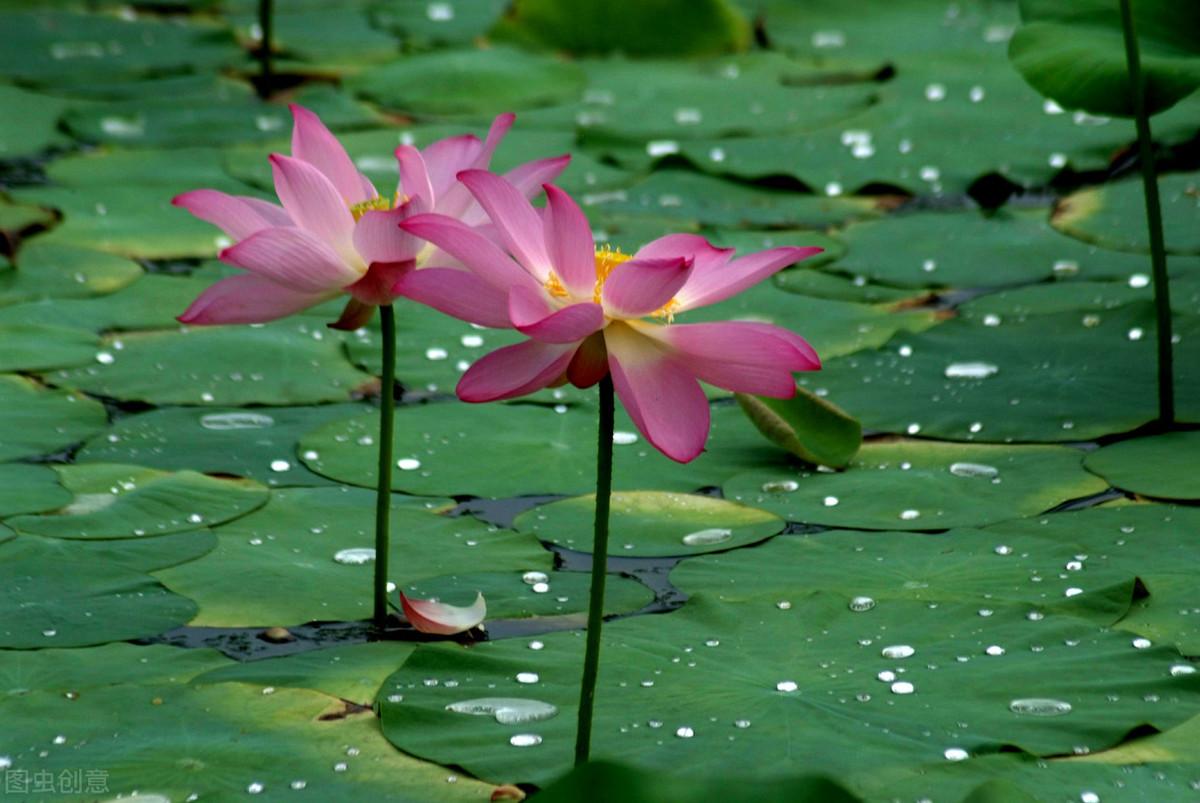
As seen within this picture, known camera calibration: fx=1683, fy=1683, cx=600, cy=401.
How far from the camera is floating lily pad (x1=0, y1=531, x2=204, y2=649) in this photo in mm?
1498

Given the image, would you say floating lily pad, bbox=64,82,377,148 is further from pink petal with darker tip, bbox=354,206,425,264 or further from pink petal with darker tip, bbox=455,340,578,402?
pink petal with darker tip, bbox=455,340,578,402

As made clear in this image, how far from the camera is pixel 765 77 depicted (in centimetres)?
377

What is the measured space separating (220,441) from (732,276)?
962 mm

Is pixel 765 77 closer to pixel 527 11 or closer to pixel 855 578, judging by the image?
pixel 527 11

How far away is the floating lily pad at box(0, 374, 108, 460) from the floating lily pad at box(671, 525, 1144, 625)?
2.57ft

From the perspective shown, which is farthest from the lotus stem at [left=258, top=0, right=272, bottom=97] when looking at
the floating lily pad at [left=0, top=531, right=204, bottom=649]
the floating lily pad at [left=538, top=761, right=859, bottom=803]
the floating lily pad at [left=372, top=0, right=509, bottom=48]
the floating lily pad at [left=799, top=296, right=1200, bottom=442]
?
the floating lily pad at [left=538, top=761, right=859, bottom=803]

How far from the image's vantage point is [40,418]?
2.02 m

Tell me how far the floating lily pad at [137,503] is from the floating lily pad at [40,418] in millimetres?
106

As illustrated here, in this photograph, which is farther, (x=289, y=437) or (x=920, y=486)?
(x=289, y=437)

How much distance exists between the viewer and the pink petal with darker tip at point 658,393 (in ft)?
3.67

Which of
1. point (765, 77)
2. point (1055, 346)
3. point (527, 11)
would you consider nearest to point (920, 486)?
point (1055, 346)

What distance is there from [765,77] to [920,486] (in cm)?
210

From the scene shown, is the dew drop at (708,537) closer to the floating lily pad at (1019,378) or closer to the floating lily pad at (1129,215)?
the floating lily pad at (1019,378)

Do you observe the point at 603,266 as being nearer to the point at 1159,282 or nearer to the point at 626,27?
the point at 1159,282
